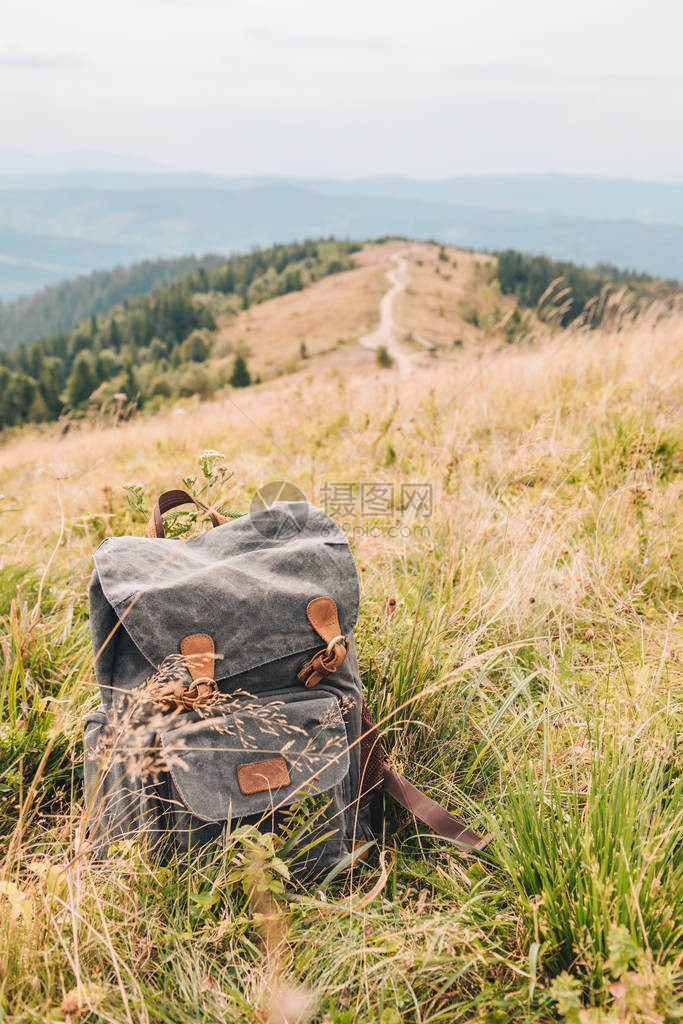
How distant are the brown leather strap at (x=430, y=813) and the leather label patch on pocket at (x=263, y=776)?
0.35m

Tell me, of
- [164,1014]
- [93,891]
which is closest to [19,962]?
[93,891]

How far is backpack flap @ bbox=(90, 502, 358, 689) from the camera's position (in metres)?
1.68

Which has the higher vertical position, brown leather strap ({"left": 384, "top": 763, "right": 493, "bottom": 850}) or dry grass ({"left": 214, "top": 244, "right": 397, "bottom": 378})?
brown leather strap ({"left": 384, "top": 763, "right": 493, "bottom": 850})

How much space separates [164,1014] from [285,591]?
0.97 meters

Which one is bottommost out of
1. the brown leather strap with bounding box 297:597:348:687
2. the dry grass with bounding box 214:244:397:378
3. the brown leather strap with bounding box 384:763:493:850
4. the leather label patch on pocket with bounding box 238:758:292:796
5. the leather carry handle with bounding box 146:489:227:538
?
the dry grass with bounding box 214:244:397:378

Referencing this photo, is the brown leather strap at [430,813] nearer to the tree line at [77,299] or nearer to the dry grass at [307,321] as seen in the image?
the dry grass at [307,321]

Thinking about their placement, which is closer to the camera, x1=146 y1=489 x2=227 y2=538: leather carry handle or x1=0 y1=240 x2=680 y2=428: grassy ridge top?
x1=146 y1=489 x2=227 y2=538: leather carry handle

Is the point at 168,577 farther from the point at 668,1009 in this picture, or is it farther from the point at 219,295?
the point at 219,295

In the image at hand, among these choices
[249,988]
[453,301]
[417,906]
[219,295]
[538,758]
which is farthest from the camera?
[219,295]

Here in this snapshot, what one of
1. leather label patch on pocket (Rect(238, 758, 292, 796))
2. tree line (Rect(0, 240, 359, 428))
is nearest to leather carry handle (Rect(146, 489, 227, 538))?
leather label patch on pocket (Rect(238, 758, 292, 796))

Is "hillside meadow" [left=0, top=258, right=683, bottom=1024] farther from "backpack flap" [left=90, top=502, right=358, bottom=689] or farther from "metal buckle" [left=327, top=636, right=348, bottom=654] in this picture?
"backpack flap" [left=90, top=502, right=358, bottom=689]

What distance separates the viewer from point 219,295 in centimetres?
9056

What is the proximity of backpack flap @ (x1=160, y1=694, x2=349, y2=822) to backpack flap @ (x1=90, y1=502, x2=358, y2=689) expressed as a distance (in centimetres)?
14

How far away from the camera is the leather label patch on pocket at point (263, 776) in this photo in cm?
169
